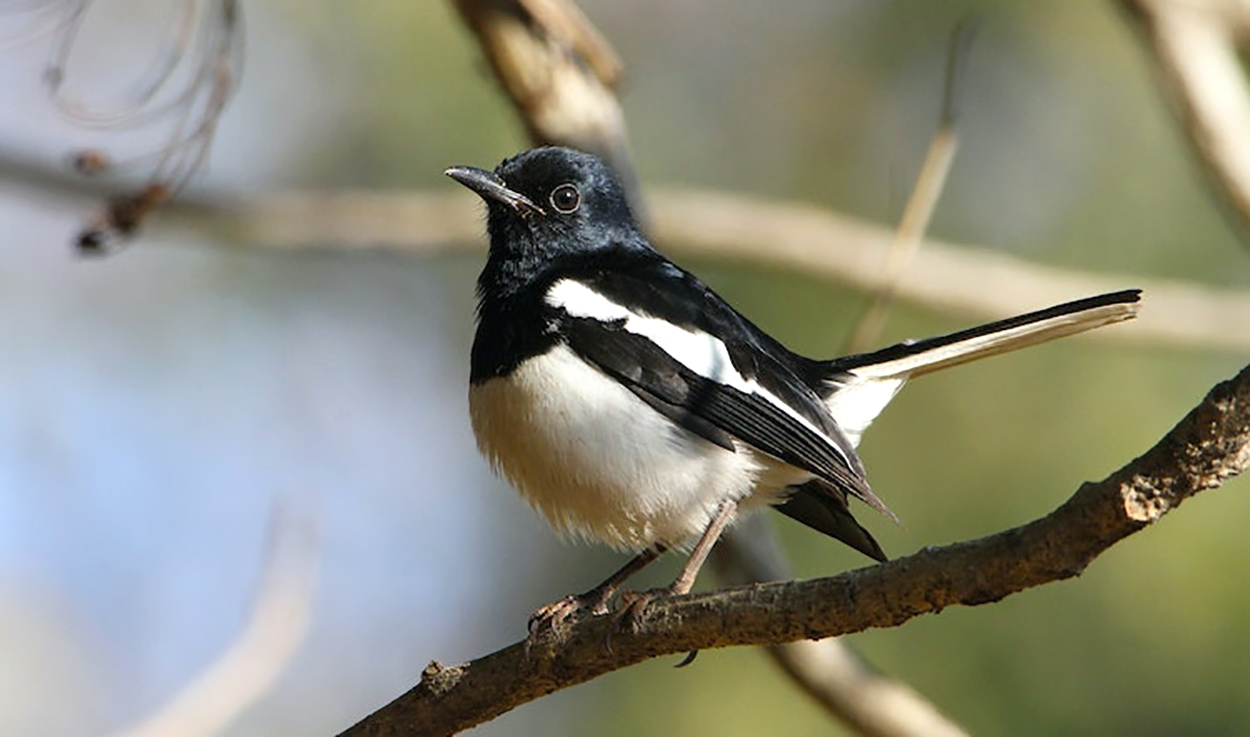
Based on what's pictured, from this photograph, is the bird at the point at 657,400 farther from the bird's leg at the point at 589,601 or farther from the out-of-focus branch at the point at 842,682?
the out-of-focus branch at the point at 842,682

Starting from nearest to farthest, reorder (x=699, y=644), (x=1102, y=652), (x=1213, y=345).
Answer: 1. (x=699, y=644)
2. (x=1213, y=345)
3. (x=1102, y=652)

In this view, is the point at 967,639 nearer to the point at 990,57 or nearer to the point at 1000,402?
Result: the point at 1000,402

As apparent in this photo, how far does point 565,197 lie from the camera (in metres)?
4.59

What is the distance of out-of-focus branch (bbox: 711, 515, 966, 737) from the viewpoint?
170 inches

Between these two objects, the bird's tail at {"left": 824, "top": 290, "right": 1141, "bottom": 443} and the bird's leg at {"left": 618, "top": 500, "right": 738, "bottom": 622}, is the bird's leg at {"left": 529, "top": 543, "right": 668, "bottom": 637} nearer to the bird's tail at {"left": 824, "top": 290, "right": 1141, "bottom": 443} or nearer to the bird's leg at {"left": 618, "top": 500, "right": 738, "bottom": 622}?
the bird's leg at {"left": 618, "top": 500, "right": 738, "bottom": 622}

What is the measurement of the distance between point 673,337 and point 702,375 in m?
0.15

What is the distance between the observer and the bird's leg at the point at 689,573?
3303mm

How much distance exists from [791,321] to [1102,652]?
2.05 meters

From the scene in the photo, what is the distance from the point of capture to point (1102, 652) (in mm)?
6906

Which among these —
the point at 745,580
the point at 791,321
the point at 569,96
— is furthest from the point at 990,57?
the point at 745,580

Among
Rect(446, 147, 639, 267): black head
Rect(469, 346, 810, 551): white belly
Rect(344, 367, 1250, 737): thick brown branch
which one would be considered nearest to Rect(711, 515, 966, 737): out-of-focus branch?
Rect(469, 346, 810, 551): white belly

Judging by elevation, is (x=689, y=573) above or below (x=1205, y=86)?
below

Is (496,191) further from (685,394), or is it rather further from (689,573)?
(689,573)

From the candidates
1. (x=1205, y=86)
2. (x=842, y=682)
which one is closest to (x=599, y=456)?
(x=842, y=682)
